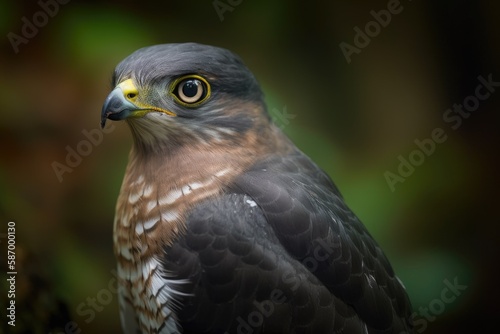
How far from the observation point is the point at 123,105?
201 centimetres

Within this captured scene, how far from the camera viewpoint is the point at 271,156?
2.26 meters

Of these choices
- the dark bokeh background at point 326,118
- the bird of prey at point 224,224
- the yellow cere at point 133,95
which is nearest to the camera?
the bird of prey at point 224,224

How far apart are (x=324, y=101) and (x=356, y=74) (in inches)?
8.5

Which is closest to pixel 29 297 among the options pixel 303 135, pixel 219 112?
pixel 219 112

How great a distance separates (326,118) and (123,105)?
1503 millimetres

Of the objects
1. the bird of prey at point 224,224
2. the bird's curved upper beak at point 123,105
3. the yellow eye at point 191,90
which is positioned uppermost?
the yellow eye at point 191,90

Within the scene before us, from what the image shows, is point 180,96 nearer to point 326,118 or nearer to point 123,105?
point 123,105

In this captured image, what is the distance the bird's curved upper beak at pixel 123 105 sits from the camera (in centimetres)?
200

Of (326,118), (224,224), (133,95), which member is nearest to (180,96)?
(133,95)

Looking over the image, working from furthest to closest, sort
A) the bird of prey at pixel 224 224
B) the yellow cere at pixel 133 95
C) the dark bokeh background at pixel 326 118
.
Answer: the dark bokeh background at pixel 326 118
the yellow cere at pixel 133 95
the bird of prey at pixel 224 224

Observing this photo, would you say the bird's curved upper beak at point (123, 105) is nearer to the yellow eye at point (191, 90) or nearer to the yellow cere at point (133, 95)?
the yellow cere at point (133, 95)

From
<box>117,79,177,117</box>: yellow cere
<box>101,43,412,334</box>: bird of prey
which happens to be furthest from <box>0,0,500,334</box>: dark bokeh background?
<box>117,79,177,117</box>: yellow cere

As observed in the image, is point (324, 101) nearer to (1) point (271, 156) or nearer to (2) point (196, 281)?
(1) point (271, 156)

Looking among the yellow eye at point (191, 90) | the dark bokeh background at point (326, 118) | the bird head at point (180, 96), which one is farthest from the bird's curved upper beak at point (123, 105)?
the dark bokeh background at point (326, 118)
